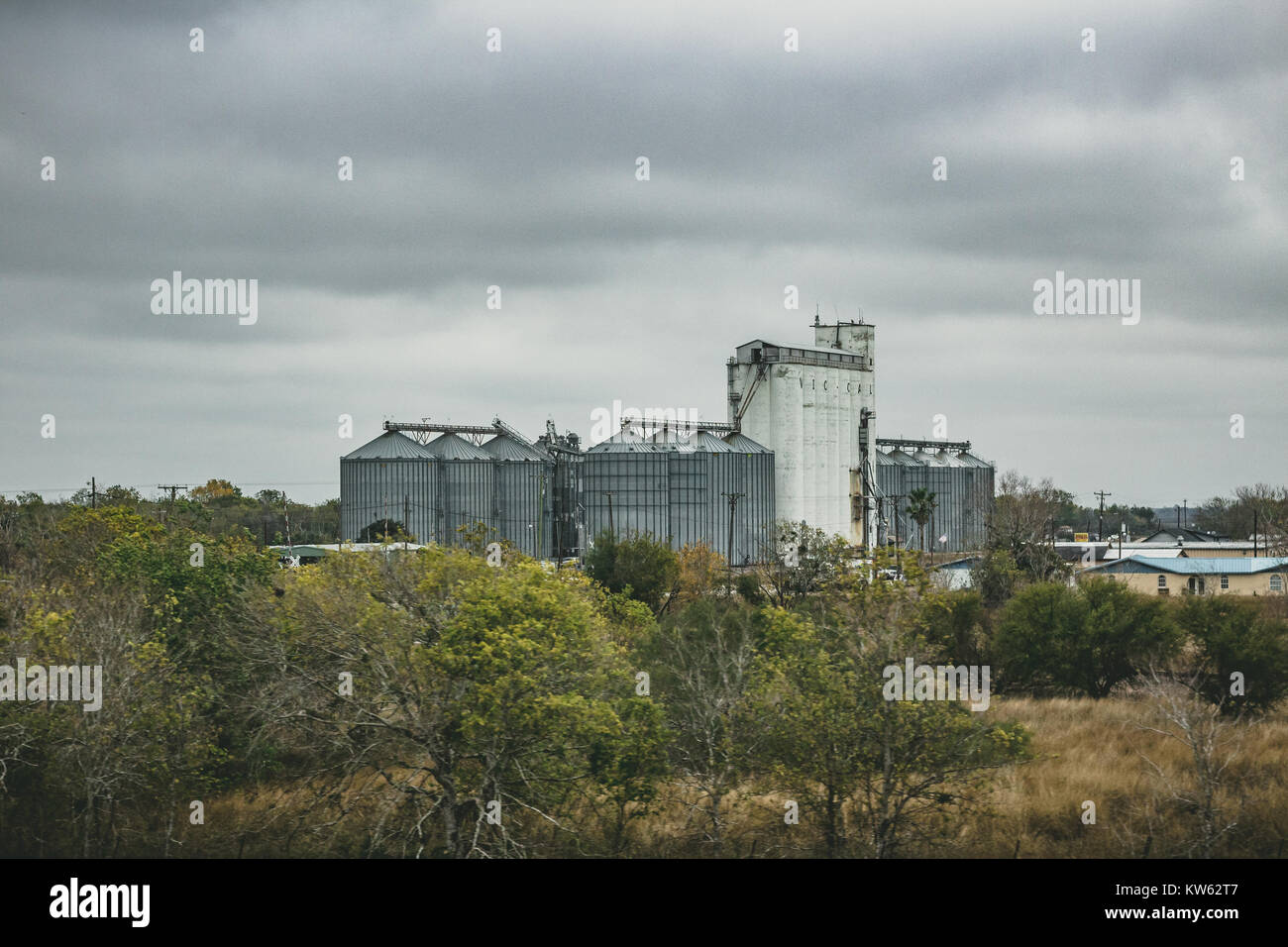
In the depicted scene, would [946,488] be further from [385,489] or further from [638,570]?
[638,570]

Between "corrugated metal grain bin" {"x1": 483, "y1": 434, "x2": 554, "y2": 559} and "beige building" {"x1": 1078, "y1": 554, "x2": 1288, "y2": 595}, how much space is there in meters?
37.2

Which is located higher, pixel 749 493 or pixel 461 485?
pixel 461 485

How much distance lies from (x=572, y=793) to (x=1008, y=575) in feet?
130

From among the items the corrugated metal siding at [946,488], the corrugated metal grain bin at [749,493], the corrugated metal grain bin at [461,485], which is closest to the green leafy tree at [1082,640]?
the corrugated metal grain bin at [749,493]

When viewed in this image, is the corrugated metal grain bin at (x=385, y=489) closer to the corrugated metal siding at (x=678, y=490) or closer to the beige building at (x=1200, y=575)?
the corrugated metal siding at (x=678, y=490)

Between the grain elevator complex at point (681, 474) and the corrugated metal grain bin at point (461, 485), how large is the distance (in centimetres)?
9

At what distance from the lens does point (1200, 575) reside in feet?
250

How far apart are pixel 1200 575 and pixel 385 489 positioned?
177 ft

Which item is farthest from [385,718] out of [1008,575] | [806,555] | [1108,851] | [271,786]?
[1008,575]

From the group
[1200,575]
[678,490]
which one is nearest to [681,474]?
[678,490]

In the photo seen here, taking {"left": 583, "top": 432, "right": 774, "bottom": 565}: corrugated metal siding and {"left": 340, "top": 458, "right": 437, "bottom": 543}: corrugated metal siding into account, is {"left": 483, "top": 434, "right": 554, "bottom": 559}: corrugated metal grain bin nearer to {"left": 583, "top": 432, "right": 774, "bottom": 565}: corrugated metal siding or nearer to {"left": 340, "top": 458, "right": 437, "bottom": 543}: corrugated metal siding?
{"left": 583, "top": 432, "right": 774, "bottom": 565}: corrugated metal siding

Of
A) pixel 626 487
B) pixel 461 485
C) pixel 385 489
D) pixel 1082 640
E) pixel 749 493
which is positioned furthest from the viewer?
pixel 749 493

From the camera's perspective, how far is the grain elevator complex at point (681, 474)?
77875mm
